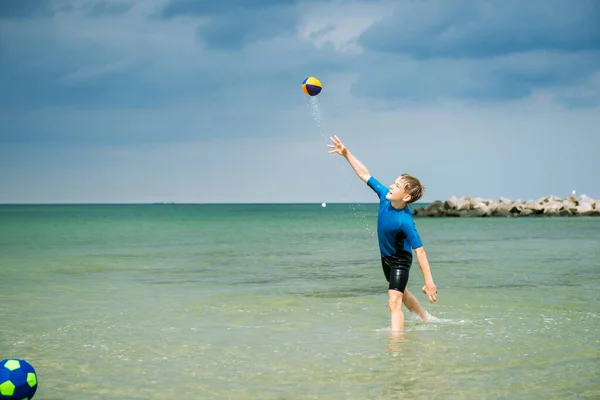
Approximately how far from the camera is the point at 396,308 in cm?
945

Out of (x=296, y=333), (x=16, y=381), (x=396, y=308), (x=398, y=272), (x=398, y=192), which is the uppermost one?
(x=398, y=192)

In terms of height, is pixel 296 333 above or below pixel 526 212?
below

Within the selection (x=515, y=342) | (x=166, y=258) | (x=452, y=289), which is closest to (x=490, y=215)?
(x=166, y=258)

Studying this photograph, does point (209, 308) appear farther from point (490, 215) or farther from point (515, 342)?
point (490, 215)

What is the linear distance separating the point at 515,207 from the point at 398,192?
6234 cm

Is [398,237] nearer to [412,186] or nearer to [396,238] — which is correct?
[396,238]

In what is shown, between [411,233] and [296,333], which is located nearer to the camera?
[411,233]

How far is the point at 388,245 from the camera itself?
9.35 metres

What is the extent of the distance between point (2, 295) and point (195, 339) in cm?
649

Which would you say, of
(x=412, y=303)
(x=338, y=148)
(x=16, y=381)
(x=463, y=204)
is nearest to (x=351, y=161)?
(x=338, y=148)

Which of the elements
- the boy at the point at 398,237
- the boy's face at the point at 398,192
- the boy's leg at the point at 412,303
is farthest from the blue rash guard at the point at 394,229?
the boy's leg at the point at 412,303

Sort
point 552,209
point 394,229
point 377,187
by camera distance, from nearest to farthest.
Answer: point 394,229 < point 377,187 < point 552,209

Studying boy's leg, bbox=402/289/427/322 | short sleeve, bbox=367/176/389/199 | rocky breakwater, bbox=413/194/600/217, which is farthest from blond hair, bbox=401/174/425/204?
rocky breakwater, bbox=413/194/600/217

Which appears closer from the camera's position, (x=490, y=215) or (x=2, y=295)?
(x=2, y=295)
